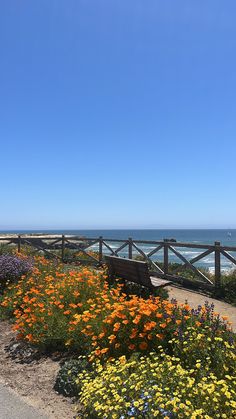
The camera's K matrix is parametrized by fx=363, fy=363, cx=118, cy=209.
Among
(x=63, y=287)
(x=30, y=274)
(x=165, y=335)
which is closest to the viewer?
(x=165, y=335)

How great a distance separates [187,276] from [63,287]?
193 inches

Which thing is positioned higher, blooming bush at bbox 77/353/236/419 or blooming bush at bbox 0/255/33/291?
blooming bush at bbox 0/255/33/291

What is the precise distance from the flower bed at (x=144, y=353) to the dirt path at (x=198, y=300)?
8.40 feet

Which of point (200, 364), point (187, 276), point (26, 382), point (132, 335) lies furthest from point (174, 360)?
point (187, 276)

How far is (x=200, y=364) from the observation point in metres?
3.45

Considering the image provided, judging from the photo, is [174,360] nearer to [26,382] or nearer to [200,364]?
[200,364]

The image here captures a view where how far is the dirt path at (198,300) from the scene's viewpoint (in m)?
7.29

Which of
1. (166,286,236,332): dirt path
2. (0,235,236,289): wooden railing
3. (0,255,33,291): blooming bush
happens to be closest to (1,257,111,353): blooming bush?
(0,255,33,291): blooming bush

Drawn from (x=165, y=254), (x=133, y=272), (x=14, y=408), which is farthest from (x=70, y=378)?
(x=165, y=254)

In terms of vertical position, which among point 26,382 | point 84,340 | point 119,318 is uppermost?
point 119,318

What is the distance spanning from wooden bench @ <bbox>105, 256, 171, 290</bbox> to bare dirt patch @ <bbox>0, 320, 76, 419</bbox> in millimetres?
2684

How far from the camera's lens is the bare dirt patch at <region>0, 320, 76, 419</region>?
370 centimetres

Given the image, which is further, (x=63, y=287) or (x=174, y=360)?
(x=63, y=287)

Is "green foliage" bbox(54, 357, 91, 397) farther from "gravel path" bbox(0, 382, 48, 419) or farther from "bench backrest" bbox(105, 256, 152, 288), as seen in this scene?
"bench backrest" bbox(105, 256, 152, 288)
